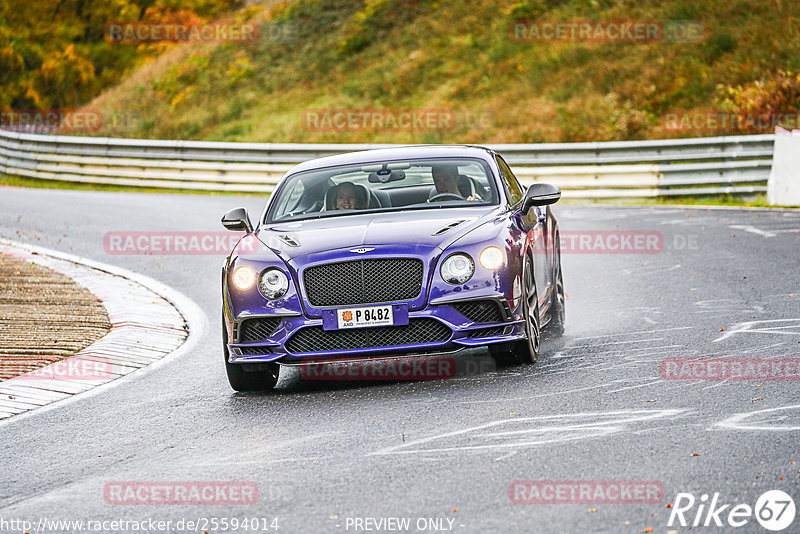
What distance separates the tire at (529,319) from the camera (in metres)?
8.00

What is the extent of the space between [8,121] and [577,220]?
1590 inches

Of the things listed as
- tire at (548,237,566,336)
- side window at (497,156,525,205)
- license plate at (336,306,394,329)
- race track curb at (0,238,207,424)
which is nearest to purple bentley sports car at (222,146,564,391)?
license plate at (336,306,394,329)

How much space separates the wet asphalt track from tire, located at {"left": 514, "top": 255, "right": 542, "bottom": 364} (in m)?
0.10

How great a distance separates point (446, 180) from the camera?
9156mm

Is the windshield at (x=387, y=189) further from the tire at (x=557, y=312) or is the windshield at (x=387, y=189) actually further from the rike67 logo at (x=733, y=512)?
the rike67 logo at (x=733, y=512)

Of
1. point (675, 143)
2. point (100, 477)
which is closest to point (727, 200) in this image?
point (675, 143)

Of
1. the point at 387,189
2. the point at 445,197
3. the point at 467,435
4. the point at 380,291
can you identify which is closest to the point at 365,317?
the point at 380,291

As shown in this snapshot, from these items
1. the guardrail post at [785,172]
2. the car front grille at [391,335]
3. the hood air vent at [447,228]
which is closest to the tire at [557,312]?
the hood air vent at [447,228]

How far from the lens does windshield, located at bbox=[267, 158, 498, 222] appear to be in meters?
8.98

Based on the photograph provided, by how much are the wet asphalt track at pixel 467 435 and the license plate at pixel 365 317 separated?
1.53ft

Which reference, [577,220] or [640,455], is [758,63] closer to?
[577,220]

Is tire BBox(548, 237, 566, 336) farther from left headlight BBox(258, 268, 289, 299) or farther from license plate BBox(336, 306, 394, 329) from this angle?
left headlight BBox(258, 268, 289, 299)

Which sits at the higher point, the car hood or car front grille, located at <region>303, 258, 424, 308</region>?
the car hood

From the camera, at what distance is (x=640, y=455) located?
5.68 metres
